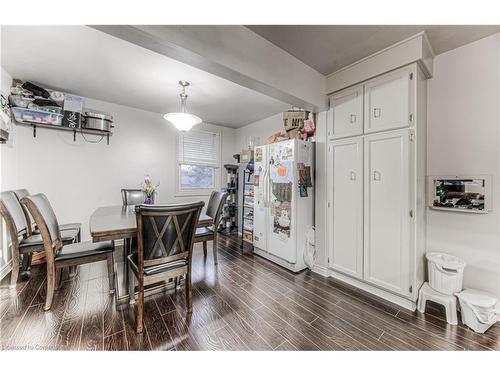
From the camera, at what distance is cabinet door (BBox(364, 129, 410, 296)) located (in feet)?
6.45

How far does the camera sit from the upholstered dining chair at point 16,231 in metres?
2.04

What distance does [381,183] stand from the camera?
2.12m

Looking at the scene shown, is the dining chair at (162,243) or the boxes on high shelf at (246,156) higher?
the boxes on high shelf at (246,156)

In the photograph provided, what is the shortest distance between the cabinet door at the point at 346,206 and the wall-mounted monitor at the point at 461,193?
707mm

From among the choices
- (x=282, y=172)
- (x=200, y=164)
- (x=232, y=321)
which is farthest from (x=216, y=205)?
(x=200, y=164)

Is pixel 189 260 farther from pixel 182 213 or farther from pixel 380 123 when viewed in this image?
pixel 380 123

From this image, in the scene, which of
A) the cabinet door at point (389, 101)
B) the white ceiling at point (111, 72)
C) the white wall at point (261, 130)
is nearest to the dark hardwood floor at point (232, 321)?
the cabinet door at point (389, 101)

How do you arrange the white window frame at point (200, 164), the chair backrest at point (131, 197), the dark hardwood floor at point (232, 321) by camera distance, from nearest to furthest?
1. the dark hardwood floor at point (232, 321)
2. the chair backrest at point (131, 197)
3. the white window frame at point (200, 164)

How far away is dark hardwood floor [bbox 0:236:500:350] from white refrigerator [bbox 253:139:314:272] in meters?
0.53

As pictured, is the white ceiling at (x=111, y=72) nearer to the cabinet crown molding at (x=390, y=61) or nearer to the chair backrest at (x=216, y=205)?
the cabinet crown molding at (x=390, y=61)

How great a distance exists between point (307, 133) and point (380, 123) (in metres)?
0.97

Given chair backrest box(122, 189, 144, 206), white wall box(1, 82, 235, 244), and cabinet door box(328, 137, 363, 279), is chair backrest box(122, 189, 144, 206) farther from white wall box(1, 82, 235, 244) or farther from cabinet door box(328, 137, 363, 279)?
cabinet door box(328, 137, 363, 279)

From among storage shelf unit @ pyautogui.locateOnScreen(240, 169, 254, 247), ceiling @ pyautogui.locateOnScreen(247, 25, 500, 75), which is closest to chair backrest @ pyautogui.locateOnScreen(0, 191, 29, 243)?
Answer: storage shelf unit @ pyautogui.locateOnScreen(240, 169, 254, 247)

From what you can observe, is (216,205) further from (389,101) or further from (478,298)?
(478,298)
